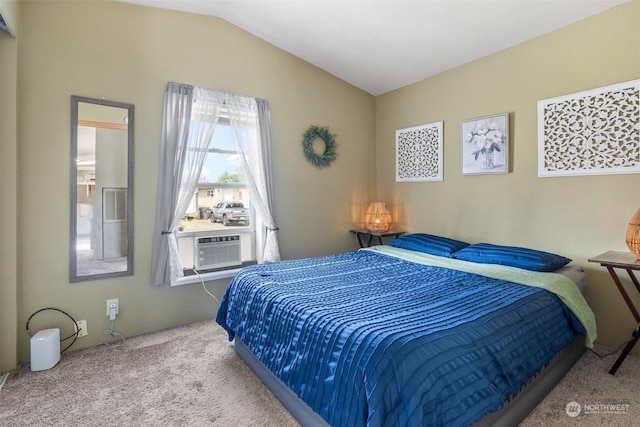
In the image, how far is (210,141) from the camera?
9.95 ft

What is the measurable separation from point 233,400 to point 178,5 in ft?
10.3

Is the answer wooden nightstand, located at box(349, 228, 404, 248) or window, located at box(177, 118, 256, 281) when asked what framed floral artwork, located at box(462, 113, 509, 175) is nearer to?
wooden nightstand, located at box(349, 228, 404, 248)

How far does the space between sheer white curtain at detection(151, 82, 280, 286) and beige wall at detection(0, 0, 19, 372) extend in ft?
2.92

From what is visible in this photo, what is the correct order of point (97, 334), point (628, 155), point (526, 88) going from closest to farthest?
→ point (628, 155) → point (97, 334) → point (526, 88)

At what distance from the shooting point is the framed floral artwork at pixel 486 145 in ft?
9.52

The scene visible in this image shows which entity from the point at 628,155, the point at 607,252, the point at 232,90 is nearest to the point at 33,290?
the point at 232,90

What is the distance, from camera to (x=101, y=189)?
2.54 metres

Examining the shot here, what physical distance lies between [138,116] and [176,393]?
2.15 metres

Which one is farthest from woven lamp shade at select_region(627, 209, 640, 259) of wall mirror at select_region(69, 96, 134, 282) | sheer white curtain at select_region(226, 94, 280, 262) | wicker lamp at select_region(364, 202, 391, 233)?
wall mirror at select_region(69, 96, 134, 282)

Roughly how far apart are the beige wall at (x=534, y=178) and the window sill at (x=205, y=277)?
85.5 inches

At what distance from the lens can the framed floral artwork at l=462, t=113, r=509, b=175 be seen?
290 centimetres

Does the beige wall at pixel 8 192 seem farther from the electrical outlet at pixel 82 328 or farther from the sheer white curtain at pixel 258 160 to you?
the sheer white curtain at pixel 258 160

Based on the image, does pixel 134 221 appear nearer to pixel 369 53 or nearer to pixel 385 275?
pixel 385 275

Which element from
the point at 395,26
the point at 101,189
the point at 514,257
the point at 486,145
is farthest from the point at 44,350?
the point at 486,145
